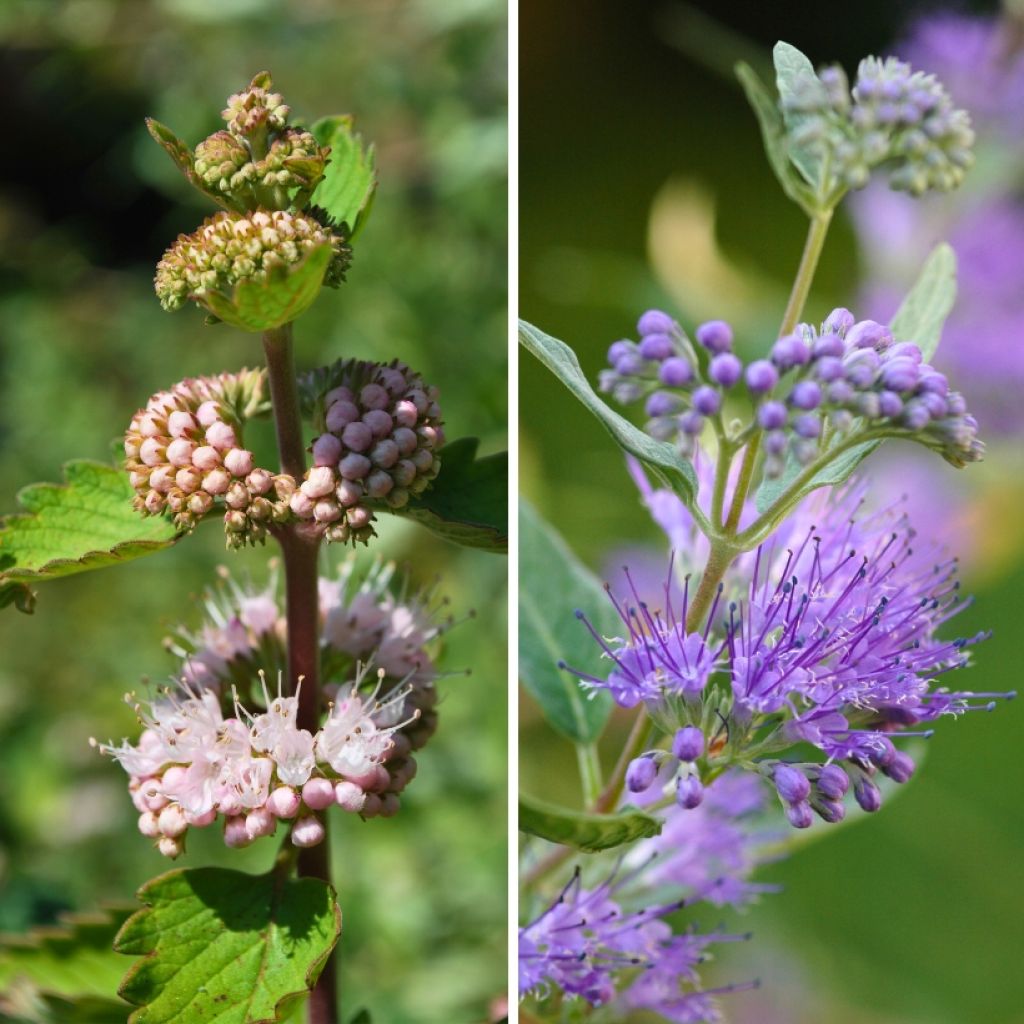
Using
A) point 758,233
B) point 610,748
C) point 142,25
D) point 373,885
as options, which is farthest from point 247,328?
point 142,25

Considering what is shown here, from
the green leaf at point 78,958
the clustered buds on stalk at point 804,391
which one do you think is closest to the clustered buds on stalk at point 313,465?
the clustered buds on stalk at point 804,391

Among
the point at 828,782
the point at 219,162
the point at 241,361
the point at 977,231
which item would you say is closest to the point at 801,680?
the point at 828,782

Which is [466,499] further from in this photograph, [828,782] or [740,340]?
[740,340]

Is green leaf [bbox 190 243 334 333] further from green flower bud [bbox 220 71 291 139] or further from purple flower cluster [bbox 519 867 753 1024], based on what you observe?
purple flower cluster [bbox 519 867 753 1024]

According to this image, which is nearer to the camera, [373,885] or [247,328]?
[247,328]

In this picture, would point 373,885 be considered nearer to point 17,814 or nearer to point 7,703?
point 17,814

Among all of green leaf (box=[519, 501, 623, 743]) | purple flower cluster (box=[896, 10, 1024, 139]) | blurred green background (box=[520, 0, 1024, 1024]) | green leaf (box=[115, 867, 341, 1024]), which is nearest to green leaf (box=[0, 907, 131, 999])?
green leaf (box=[115, 867, 341, 1024])
